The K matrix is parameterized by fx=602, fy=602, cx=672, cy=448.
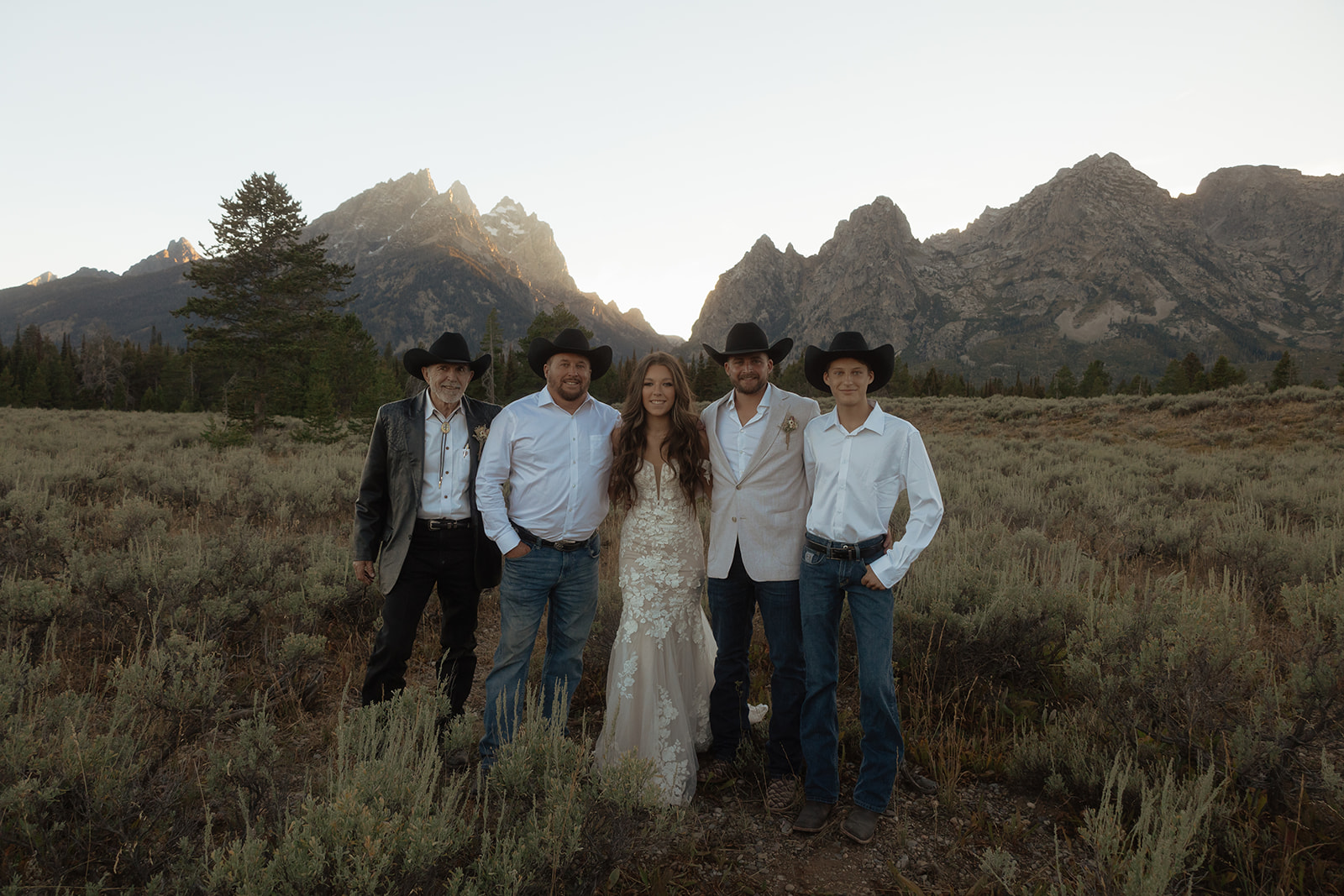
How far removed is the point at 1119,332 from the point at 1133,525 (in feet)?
762

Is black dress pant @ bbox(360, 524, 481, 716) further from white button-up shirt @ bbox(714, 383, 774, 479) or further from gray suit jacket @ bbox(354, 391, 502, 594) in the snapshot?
white button-up shirt @ bbox(714, 383, 774, 479)

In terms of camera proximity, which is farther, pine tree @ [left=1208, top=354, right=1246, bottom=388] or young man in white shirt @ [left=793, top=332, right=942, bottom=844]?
pine tree @ [left=1208, top=354, right=1246, bottom=388]

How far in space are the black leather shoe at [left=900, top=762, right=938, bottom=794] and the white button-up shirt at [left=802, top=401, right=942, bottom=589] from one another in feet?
4.70

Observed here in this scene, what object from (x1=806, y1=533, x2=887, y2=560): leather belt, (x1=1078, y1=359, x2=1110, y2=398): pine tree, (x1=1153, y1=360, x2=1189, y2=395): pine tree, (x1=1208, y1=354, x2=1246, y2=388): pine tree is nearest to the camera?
(x1=806, y1=533, x2=887, y2=560): leather belt

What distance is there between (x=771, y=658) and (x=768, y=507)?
35.4 inches

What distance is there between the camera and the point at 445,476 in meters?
3.79

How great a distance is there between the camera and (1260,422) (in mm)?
16688

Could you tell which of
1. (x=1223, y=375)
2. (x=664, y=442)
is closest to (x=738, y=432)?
(x=664, y=442)

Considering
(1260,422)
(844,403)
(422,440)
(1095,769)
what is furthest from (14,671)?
(1260,422)

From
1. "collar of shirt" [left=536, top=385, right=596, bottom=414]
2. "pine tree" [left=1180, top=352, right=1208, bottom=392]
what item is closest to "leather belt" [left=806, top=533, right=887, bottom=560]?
"collar of shirt" [left=536, top=385, right=596, bottom=414]

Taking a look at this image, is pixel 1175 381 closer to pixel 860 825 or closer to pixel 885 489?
pixel 885 489

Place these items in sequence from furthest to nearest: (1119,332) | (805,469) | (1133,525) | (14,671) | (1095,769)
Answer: (1119,332), (1133,525), (805,469), (1095,769), (14,671)

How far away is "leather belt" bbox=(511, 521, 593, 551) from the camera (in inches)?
138

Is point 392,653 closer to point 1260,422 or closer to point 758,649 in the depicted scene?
point 758,649
